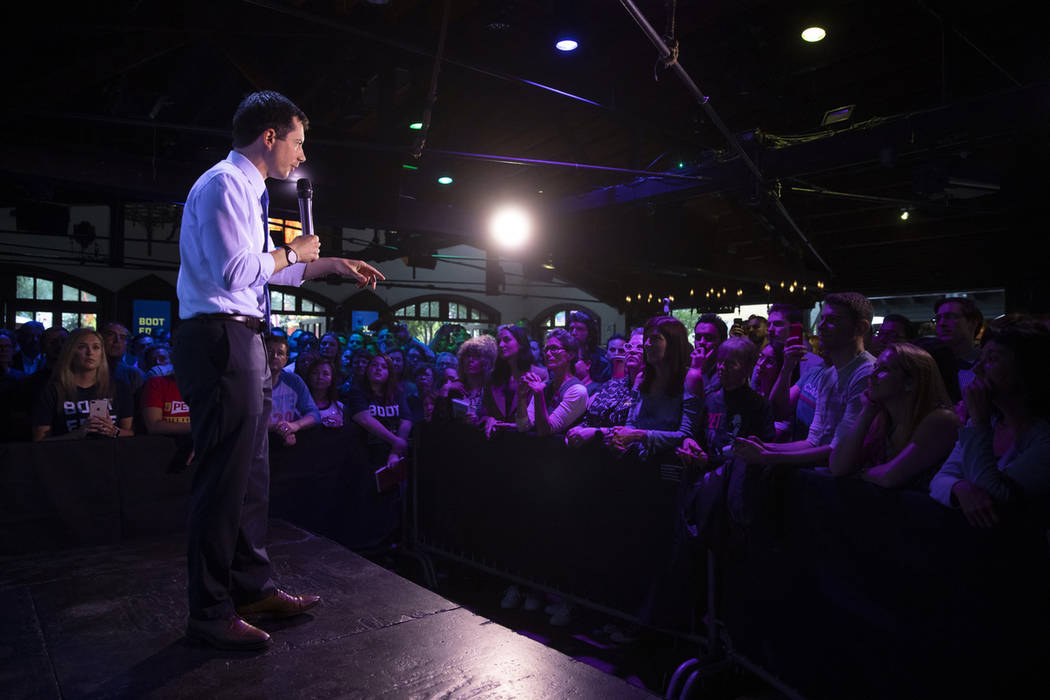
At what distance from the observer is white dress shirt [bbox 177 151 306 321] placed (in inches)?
77.1

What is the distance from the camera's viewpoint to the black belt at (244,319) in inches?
78.2

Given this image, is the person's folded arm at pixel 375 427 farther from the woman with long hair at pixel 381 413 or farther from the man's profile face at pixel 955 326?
the man's profile face at pixel 955 326

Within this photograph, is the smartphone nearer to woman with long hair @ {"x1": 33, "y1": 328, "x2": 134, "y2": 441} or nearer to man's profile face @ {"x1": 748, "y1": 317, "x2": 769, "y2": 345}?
woman with long hair @ {"x1": 33, "y1": 328, "x2": 134, "y2": 441}

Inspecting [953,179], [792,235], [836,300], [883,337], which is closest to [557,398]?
[836,300]

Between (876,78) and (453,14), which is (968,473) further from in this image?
(876,78)

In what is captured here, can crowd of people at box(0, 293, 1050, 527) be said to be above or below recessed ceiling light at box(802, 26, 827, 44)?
below

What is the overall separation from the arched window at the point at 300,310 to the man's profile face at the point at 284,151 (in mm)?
18975

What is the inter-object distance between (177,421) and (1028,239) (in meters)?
11.1

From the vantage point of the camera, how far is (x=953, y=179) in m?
6.39

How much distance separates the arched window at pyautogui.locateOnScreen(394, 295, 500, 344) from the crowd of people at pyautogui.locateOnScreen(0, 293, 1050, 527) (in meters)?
16.7

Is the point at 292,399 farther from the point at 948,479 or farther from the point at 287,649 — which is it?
the point at 948,479

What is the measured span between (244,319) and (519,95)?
4.15 m

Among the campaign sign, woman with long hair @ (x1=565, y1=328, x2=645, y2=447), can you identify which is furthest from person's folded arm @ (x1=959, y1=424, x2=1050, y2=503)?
the campaign sign

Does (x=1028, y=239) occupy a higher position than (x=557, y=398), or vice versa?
(x=1028, y=239)
